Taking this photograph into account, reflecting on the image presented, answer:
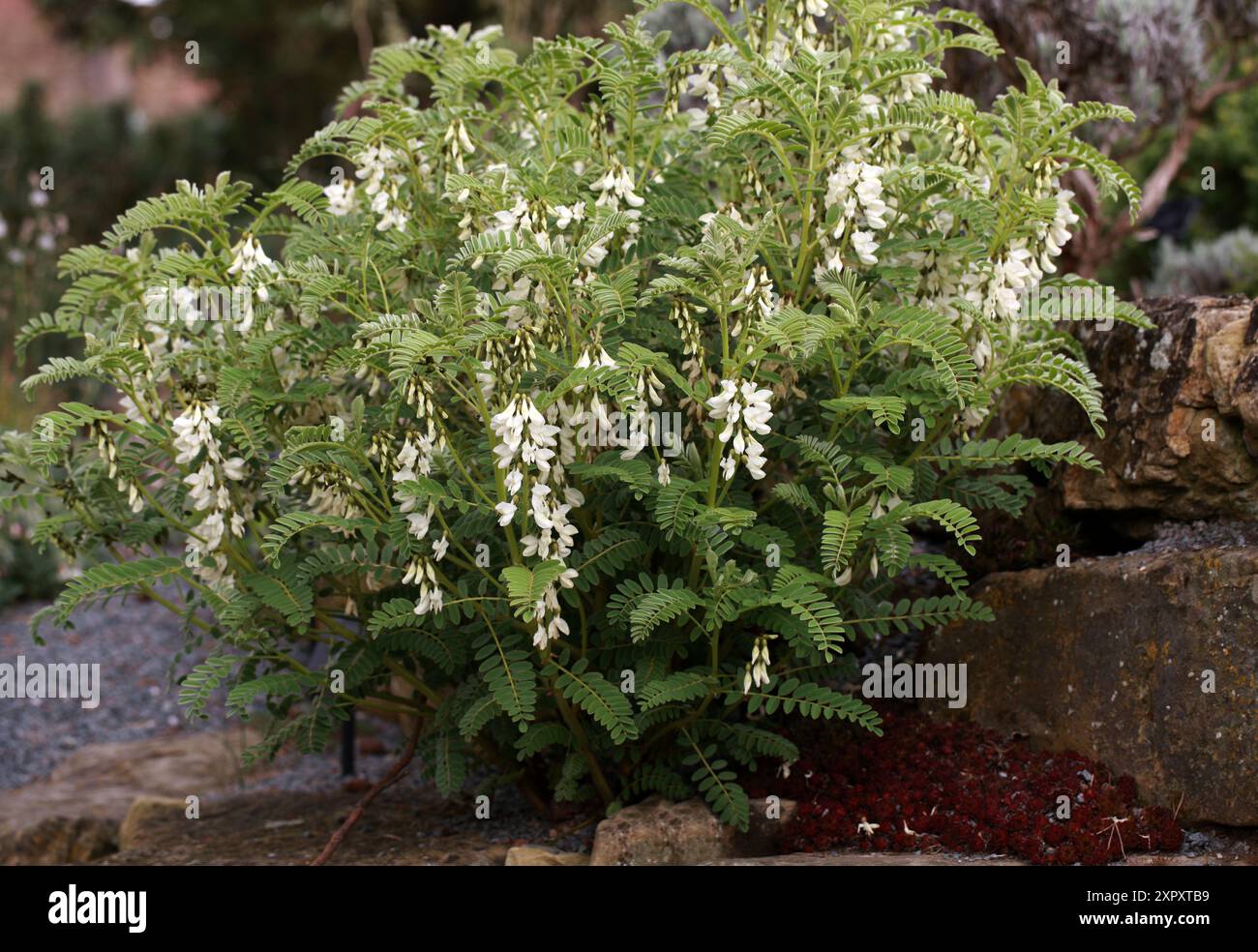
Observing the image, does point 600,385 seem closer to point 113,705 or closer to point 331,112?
point 113,705

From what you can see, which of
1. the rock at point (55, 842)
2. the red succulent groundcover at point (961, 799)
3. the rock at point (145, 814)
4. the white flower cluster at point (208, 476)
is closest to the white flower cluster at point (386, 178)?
the white flower cluster at point (208, 476)

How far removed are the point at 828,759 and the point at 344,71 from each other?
50.0 ft

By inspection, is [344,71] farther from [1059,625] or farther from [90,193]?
[1059,625]

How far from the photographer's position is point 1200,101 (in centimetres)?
750

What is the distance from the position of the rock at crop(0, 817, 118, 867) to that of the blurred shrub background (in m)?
1.60

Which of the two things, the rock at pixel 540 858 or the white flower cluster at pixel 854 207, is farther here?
the rock at pixel 540 858

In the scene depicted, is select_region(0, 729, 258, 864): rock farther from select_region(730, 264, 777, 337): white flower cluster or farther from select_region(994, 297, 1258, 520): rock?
select_region(994, 297, 1258, 520): rock

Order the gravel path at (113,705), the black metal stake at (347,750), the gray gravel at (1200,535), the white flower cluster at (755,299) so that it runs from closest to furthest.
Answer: the white flower cluster at (755,299) < the gray gravel at (1200,535) < the black metal stake at (347,750) < the gravel path at (113,705)

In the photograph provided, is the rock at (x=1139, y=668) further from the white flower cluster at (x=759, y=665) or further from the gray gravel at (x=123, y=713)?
the gray gravel at (x=123, y=713)

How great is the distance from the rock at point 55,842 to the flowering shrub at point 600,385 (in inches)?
57.3

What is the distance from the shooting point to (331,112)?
1463 cm

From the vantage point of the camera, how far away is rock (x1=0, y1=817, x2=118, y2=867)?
18.2 ft

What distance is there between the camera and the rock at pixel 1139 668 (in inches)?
163

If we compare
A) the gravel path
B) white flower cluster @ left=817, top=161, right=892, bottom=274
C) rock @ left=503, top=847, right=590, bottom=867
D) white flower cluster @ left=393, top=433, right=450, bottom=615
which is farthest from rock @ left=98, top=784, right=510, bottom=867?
white flower cluster @ left=817, top=161, right=892, bottom=274
